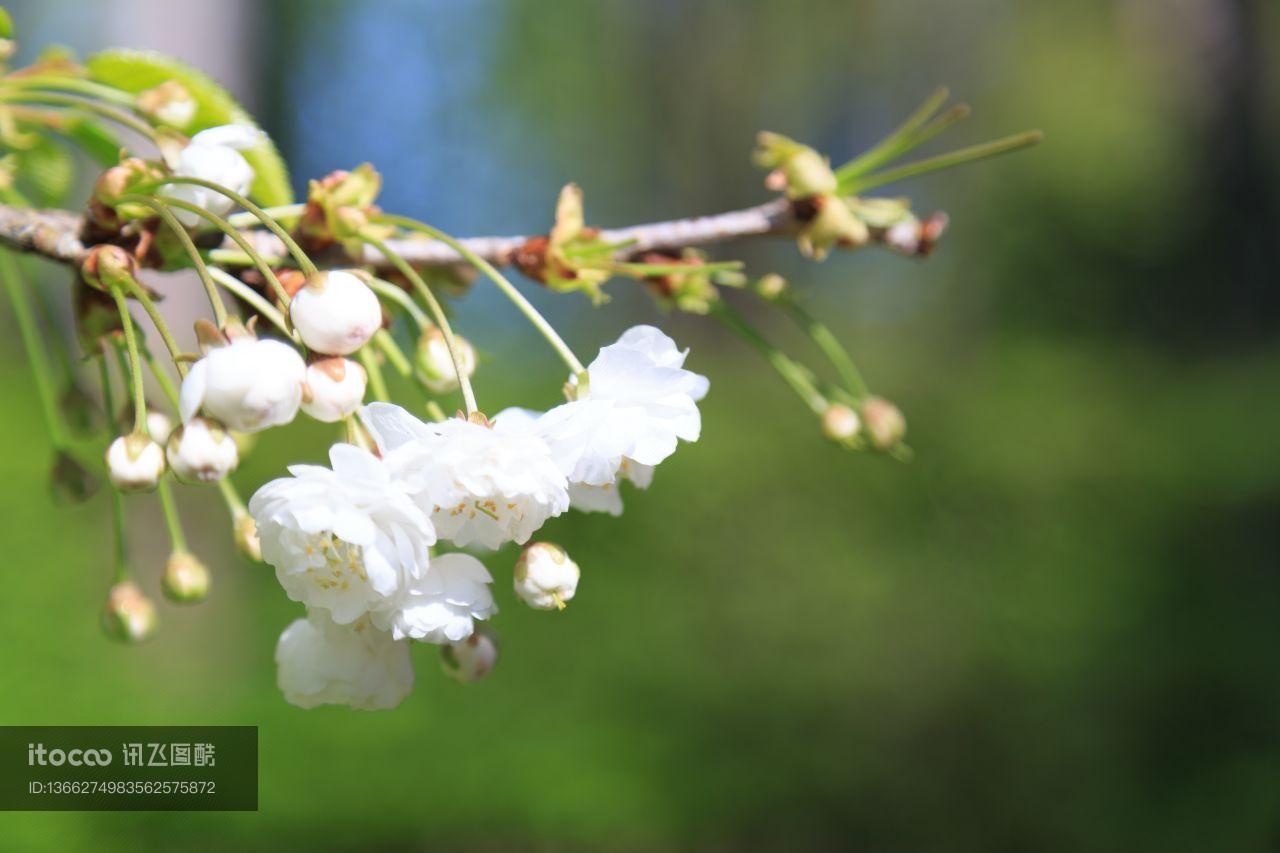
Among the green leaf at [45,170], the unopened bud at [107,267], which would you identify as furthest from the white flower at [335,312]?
the green leaf at [45,170]

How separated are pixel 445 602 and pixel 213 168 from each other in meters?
0.26

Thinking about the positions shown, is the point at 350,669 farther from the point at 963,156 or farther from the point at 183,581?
the point at 963,156

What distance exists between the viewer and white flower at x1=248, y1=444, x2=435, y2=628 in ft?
1.58

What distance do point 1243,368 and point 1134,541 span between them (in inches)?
55.9

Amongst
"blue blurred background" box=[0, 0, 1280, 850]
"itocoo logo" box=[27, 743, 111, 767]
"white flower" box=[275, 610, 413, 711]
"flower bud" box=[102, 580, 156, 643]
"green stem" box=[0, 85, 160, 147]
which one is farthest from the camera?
"blue blurred background" box=[0, 0, 1280, 850]

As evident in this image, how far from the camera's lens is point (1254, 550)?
156 inches

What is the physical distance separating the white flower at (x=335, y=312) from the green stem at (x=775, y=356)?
0.99 ft

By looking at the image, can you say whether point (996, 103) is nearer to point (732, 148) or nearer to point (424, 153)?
point (732, 148)

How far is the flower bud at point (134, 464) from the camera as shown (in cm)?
50

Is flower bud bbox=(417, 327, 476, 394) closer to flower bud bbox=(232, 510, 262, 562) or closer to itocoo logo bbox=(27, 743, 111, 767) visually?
flower bud bbox=(232, 510, 262, 562)

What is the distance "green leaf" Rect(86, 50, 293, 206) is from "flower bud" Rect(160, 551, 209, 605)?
0.26m

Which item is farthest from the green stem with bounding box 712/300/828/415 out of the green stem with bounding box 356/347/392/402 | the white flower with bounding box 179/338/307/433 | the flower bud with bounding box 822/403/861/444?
the white flower with bounding box 179/338/307/433

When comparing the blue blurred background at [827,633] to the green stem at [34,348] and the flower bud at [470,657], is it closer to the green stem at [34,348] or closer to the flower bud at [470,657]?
the green stem at [34,348]

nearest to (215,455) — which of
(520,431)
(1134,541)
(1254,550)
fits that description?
(520,431)
